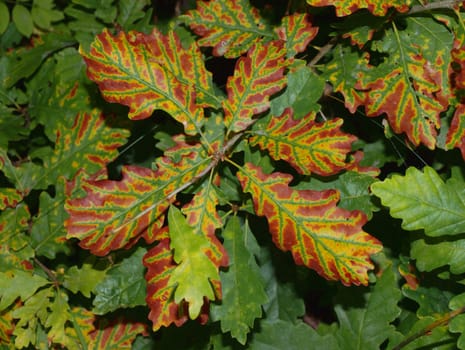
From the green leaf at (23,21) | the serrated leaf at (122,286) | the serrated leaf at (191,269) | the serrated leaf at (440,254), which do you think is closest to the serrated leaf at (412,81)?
the serrated leaf at (440,254)

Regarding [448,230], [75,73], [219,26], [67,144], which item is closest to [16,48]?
[75,73]

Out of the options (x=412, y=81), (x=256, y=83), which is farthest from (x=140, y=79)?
(x=412, y=81)

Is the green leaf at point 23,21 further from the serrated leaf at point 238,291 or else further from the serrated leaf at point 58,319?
the serrated leaf at point 238,291

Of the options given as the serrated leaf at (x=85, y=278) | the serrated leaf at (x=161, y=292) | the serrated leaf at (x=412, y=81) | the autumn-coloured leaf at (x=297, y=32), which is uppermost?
the autumn-coloured leaf at (x=297, y=32)

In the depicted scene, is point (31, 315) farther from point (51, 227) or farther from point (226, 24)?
point (226, 24)

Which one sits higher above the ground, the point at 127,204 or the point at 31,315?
the point at 127,204
